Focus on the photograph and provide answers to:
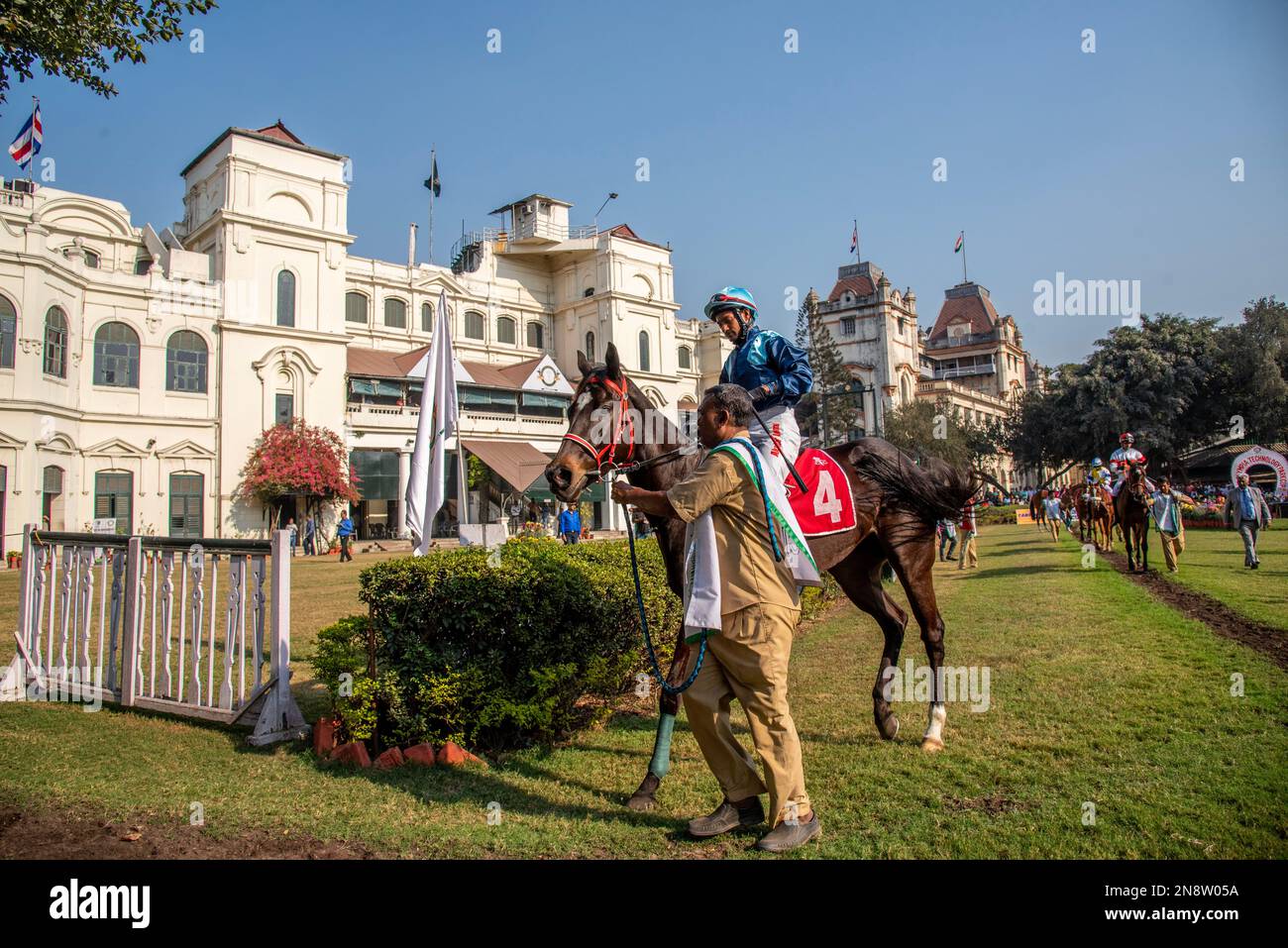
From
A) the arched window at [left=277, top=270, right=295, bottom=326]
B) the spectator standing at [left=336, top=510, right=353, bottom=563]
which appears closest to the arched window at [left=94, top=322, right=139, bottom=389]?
the arched window at [left=277, top=270, right=295, bottom=326]

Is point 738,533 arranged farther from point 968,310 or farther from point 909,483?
point 968,310

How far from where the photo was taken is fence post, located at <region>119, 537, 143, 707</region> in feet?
19.5

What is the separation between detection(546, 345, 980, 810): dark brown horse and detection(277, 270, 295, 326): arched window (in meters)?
33.3

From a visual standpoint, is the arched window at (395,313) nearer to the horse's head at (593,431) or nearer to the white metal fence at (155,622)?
the white metal fence at (155,622)

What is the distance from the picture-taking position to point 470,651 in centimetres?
516

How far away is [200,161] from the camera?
35.1m

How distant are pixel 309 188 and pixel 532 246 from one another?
14677 mm

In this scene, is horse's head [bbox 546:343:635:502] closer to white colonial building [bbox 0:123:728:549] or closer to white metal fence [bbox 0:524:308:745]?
white metal fence [bbox 0:524:308:745]

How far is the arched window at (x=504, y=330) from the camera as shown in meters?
44.9

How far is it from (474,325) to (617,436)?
135ft

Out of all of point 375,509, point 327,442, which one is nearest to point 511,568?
point 327,442

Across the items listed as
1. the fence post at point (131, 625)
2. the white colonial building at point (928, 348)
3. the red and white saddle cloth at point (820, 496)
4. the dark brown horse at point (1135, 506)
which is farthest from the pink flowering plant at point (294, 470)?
the white colonial building at point (928, 348)

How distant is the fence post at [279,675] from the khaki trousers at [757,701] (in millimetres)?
3022
